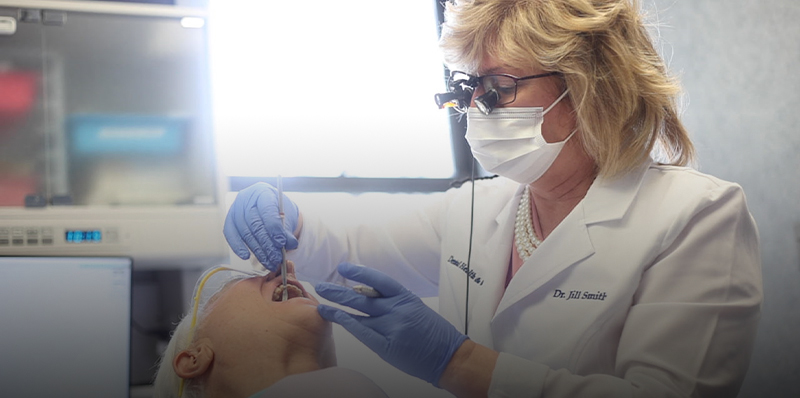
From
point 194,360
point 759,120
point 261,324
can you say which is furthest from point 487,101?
point 759,120

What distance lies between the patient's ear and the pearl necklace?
589 millimetres

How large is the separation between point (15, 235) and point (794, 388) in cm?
174

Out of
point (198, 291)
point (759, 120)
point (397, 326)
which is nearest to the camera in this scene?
point (397, 326)

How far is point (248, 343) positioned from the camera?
1.02 m

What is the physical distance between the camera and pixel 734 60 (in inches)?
56.7

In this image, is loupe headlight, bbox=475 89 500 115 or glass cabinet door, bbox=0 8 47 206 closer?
loupe headlight, bbox=475 89 500 115

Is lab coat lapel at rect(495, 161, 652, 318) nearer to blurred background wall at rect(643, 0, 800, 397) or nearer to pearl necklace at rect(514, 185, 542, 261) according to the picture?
→ pearl necklace at rect(514, 185, 542, 261)

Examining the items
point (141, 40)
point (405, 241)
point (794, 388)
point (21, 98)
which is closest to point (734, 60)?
point (794, 388)

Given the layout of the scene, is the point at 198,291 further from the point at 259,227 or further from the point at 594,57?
the point at 594,57

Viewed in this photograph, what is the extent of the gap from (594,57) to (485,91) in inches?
7.7

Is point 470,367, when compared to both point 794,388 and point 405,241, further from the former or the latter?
point 794,388

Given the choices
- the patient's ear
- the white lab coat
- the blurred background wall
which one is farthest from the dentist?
the blurred background wall

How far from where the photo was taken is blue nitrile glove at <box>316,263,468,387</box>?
980 mm

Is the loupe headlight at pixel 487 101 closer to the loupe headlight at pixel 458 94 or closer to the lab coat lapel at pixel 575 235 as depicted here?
the loupe headlight at pixel 458 94
